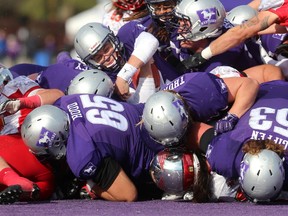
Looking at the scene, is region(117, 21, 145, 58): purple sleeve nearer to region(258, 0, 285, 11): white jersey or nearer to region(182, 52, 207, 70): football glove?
region(182, 52, 207, 70): football glove

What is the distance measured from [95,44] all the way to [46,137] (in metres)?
1.21

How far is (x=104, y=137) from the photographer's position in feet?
20.2

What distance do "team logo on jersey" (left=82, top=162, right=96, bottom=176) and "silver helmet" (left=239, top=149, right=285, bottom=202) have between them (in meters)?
0.97

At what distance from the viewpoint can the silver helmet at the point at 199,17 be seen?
22.9ft

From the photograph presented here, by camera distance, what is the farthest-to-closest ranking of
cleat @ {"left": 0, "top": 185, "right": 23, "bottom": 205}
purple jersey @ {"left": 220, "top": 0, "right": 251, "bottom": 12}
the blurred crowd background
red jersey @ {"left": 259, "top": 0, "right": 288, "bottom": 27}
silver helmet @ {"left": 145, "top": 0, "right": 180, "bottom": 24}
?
the blurred crowd background → purple jersey @ {"left": 220, "top": 0, "right": 251, "bottom": 12} → silver helmet @ {"left": 145, "top": 0, "right": 180, "bottom": 24} → red jersey @ {"left": 259, "top": 0, "right": 288, "bottom": 27} → cleat @ {"left": 0, "top": 185, "right": 23, "bottom": 205}

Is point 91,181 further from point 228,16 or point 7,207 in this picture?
point 228,16

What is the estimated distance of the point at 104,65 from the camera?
23.7ft

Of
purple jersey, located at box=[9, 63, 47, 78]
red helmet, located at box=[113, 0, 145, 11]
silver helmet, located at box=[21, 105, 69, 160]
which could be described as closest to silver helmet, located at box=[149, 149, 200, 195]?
silver helmet, located at box=[21, 105, 69, 160]

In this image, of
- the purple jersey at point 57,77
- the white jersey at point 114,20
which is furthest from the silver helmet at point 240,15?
the purple jersey at point 57,77

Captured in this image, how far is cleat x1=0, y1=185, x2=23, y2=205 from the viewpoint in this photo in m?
5.95

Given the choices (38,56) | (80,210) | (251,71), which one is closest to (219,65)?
(251,71)

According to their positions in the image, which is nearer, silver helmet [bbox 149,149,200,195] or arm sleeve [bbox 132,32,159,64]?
silver helmet [bbox 149,149,200,195]

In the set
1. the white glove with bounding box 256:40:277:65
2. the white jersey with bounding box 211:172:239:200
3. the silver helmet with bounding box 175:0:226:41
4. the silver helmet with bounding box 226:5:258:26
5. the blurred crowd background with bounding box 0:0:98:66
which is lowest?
the blurred crowd background with bounding box 0:0:98:66

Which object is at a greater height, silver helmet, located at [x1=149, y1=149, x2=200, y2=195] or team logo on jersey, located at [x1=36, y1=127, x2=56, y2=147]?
team logo on jersey, located at [x1=36, y1=127, x2=56, y2=147]
